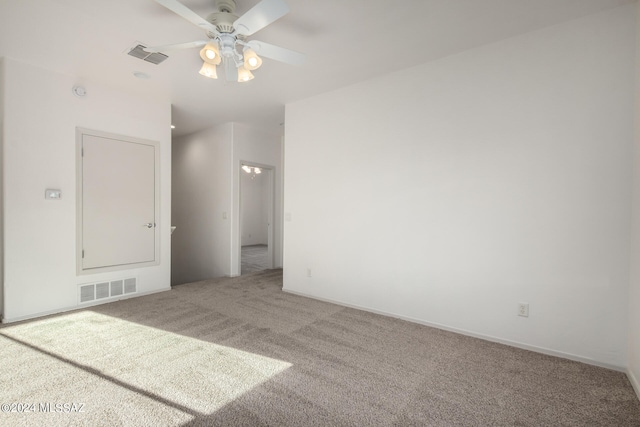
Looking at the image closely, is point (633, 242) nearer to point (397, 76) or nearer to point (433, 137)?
point (433, 137)

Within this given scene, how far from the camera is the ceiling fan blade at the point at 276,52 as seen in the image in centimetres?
228

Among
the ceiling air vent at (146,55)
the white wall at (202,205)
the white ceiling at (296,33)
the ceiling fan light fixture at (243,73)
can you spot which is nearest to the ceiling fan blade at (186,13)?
the white ceiling at (296,33)

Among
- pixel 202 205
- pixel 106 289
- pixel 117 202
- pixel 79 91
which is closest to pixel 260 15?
pixel 79 91

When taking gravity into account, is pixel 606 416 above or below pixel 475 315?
below

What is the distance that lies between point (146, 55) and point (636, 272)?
176 inches

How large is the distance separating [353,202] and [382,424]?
7.96 ft

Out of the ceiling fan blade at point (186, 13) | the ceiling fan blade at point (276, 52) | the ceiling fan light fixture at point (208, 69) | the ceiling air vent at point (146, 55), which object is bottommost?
the ceiling fan light fixture at point (208, 69)

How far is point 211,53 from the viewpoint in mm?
2398

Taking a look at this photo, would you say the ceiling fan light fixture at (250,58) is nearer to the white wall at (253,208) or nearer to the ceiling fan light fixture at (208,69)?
the ceiling fan light fixture at (208,69)

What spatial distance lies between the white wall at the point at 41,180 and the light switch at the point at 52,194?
1.5 inches

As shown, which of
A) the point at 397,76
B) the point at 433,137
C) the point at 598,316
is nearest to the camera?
the point at 598,316

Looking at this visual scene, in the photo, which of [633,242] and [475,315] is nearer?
[633,242]

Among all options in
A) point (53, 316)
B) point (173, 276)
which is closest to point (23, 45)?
point (53, 316)

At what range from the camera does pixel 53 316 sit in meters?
3.32
